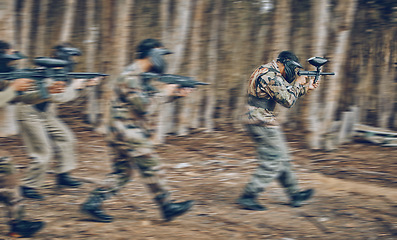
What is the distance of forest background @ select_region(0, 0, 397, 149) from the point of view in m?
6.77

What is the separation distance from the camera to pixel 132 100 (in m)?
3.92

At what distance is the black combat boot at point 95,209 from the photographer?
4090mm

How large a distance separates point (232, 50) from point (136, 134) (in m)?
3.71

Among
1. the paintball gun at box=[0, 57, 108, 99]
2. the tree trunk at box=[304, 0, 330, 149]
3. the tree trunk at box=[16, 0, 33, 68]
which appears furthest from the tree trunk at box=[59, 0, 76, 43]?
the tree trunk at box=[304, 0, 330, 149]

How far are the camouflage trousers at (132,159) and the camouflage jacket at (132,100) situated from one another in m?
0.06

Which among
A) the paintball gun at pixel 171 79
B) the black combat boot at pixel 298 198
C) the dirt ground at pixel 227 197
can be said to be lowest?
the dirt ground at pixel 227 197

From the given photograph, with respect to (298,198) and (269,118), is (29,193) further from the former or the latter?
(298,198)

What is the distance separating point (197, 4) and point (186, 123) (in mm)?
1788

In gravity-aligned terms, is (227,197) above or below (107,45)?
below

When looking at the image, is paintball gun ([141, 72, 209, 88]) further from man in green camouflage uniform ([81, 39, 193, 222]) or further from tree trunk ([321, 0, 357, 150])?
tree trunk ([321, 0, 357, 150])

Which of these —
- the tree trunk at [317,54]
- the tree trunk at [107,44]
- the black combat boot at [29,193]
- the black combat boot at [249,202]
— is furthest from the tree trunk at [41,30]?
the black combat boot at [249,202]

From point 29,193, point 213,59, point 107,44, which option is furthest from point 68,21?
point 29,193

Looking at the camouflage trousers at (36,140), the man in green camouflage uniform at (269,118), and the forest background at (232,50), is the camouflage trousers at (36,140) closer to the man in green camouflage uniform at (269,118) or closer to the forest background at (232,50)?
the man in green camouflage uniform at (269,118)

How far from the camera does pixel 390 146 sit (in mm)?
6520
